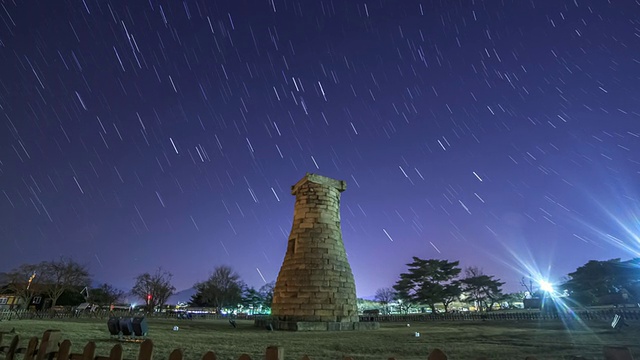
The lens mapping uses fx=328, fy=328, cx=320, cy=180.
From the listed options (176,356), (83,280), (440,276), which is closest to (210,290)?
(83,280)

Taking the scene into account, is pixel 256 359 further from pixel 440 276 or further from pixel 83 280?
pixel 83 280

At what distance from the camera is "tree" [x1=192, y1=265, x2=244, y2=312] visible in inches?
2648

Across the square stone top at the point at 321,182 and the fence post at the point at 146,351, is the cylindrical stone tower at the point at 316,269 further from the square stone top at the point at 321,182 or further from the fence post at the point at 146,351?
the fence post at the point at 146,351

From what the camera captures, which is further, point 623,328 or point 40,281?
point 40,281

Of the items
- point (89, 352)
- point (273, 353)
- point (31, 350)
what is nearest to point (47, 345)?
point (31, 350)

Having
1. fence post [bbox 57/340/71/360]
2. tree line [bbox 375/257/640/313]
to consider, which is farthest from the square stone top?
tree line [bbox 375/257/640/313]

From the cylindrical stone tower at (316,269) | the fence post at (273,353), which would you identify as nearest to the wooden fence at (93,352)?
the fence post at (273,353)

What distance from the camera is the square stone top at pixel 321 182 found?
23.0 meters

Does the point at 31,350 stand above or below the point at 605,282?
below

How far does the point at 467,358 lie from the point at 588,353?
3.18 metres

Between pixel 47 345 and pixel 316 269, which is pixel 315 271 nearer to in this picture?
pixel 316 269

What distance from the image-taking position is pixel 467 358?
8047mm

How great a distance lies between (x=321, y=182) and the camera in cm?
2317

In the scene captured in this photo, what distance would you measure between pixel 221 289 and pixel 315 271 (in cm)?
5292
